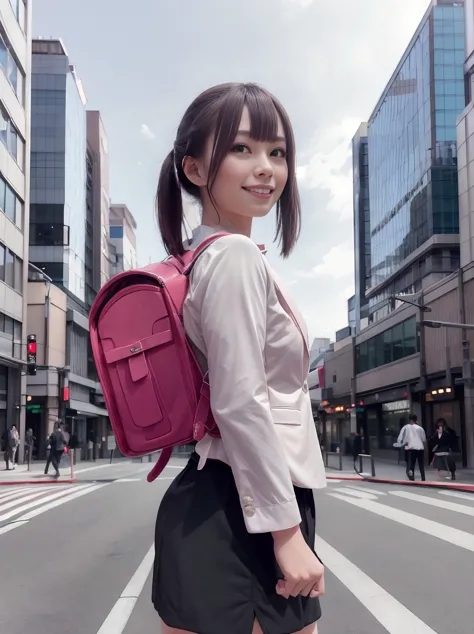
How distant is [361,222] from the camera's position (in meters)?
89.6

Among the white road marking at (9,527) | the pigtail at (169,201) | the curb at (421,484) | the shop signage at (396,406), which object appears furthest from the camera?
the shop signage at (396,406)

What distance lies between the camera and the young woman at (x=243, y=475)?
1.56 meters

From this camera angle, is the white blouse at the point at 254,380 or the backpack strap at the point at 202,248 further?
the backpack strap at the point at 202,248

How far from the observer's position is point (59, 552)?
7902 mm

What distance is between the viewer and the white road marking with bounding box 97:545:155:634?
471 centimetres

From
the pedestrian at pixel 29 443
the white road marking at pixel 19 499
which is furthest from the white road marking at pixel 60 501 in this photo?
the pedestrian at pixel 29 443

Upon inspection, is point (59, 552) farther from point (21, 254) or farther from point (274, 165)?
point (21, 254)

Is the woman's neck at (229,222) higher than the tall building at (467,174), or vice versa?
the tall building at (467,174)

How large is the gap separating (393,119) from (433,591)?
68.4 meters

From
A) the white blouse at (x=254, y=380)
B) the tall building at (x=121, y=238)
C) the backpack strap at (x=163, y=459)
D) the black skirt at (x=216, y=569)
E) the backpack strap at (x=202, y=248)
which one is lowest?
the black skirt at (x=216, y=569)

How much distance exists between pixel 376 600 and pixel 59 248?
2076 inches

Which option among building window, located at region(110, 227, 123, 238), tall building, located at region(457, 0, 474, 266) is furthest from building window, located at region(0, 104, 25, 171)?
building window, located at region(110, 227, 123, 238)

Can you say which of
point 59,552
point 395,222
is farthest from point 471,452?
point 395,222

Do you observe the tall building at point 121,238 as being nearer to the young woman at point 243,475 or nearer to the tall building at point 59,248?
the tall building at point 59,248
